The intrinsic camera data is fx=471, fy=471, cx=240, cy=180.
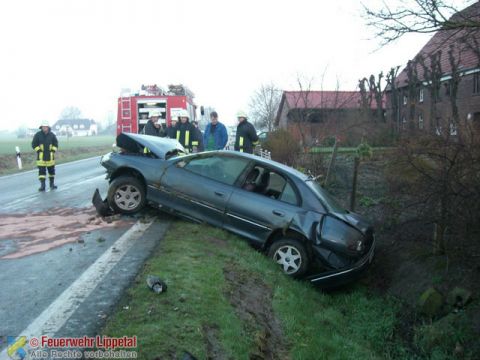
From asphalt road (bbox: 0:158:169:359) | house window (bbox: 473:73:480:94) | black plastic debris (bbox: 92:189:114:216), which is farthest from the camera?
house window (bbox: 473:73:480:94)

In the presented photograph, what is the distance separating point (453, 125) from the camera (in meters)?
6.62

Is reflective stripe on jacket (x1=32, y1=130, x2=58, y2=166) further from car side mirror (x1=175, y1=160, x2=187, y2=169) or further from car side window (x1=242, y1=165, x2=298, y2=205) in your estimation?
car side window (x1=242, y1=165, x2=298, y2=205)

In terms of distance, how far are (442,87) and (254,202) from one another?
3022 centimetres

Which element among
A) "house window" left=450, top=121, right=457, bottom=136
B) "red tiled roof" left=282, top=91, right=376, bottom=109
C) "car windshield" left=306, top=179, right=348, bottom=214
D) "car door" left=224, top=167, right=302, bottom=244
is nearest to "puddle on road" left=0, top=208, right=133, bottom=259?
"car door" left=224, top=167, right=302, bottom=244

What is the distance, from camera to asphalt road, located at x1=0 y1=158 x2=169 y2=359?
3889 mm

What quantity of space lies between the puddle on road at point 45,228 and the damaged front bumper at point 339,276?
310 centimetres

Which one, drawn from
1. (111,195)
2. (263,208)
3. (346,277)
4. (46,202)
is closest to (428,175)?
(346,277)

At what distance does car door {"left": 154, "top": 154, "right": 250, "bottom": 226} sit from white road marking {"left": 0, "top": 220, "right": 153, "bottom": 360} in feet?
3.17

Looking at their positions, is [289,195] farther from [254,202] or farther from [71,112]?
[71,112]

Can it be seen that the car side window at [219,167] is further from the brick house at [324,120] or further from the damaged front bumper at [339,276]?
the brick house at [324,120]

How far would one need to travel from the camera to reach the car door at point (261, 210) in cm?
654

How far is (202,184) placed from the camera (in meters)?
7.12

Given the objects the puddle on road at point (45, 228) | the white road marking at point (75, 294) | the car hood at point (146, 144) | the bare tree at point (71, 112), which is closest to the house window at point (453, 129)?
the car hood at point (146, 144)

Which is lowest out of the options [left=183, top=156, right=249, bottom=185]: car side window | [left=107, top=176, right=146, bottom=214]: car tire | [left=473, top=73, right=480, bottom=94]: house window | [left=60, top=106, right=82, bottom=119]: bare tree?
[left=107, top=176, right=146, bottom=214]: car tire
